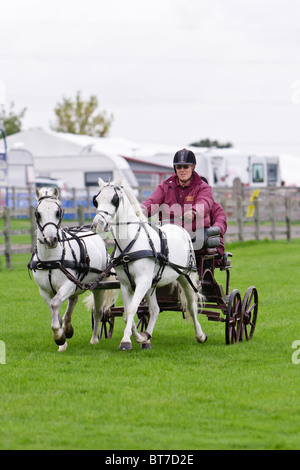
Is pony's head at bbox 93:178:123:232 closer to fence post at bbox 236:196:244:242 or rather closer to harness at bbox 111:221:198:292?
harness at bbox 111:221:198:292

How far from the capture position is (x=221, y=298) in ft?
32.8

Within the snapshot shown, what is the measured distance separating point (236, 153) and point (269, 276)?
91.3 feet

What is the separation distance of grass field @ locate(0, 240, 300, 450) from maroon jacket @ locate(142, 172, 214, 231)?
1.53m

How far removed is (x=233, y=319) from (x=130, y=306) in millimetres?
1496

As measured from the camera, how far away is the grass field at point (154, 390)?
225 inches

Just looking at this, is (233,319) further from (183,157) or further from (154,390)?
(154,390)

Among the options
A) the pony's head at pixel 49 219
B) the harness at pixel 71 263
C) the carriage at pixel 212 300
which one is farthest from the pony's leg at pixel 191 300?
the pony's head at pixel 49 219

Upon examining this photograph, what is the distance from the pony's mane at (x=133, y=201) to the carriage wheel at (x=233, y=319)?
4.72 ft

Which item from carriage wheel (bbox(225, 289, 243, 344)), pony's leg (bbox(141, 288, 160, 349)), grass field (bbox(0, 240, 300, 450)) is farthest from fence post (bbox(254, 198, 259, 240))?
pony's leg (bbox(141, 288, 160, 349))

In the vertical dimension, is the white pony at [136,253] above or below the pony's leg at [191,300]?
above

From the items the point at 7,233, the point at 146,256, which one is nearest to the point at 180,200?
the point at 146,256

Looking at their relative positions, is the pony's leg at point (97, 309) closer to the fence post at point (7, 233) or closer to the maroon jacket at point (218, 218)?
the maroon jacket at point (218, 218)

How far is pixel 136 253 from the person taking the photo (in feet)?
29.0

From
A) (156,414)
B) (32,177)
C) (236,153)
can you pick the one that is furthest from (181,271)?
(236,153)
